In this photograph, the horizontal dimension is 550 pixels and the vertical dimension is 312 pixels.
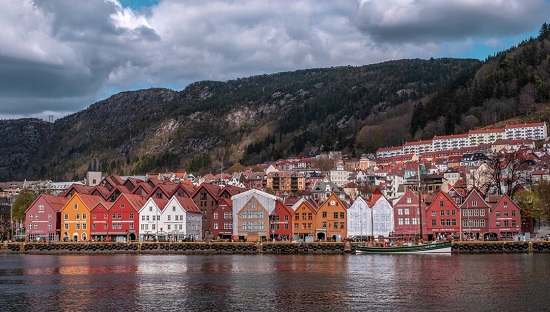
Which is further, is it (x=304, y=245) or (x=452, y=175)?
(x=452, y=175)

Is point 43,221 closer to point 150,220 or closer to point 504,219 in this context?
point 150,220

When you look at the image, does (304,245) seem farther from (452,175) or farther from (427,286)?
(452,175)

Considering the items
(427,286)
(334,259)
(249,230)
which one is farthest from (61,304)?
(249,230)

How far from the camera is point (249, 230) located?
120 meters

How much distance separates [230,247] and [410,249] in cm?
2833

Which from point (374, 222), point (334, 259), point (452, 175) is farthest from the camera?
point (452, 175)

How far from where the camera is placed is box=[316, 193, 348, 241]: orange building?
386 ft

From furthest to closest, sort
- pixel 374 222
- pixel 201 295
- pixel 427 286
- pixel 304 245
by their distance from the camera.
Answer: pixel 374 222 < pixel 304 245 < pixel 427 286 < pixel 201 295

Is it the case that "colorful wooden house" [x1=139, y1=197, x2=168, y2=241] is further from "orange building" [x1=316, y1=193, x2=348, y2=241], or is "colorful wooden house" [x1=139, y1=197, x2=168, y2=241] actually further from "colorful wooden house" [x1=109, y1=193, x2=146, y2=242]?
"orange building" [x1=316, y1=193, x2=348, y2=241]

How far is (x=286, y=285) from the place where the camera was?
58.2 metres

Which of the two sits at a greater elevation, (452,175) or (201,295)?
(452,175)

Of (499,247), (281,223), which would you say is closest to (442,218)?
(499,247)

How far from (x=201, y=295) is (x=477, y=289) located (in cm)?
2113

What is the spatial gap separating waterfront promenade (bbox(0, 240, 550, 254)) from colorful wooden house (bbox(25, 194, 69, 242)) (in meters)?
7.11
